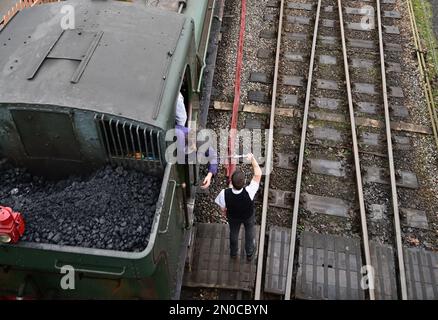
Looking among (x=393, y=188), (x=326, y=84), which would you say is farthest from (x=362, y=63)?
(x=393, y=188)

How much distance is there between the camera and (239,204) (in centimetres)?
514

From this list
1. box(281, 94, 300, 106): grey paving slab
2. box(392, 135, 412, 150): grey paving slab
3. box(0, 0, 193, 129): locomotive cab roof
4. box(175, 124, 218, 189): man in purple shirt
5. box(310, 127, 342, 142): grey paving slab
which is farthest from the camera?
box(281, 94, 300, 106): grey paving slab

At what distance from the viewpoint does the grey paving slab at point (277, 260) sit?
5730 mm

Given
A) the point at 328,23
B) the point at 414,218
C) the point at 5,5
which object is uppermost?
the point at 328,23

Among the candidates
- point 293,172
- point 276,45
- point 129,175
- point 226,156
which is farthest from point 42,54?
point 276,45

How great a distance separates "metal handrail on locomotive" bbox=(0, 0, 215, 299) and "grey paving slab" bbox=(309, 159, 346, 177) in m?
2.92

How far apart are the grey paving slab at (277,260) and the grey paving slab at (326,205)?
630mm

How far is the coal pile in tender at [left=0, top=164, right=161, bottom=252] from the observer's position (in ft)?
12.5

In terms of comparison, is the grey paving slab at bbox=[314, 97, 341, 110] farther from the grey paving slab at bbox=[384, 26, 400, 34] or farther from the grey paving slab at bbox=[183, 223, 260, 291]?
the grey paving slab at bbox=[183, 223, 260, 291]

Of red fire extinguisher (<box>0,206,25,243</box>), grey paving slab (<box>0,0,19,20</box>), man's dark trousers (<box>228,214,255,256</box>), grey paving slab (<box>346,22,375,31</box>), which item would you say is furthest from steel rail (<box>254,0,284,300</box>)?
grey paving slab (<box>0,0,19,20</box>)

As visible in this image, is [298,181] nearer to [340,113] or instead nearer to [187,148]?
[340,113]

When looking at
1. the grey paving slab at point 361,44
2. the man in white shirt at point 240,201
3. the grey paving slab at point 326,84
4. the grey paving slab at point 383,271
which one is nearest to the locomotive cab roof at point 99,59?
the man in white shirt at point 240,201

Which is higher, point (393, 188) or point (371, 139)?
point (371, 139)

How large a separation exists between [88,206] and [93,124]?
0.73 meters
